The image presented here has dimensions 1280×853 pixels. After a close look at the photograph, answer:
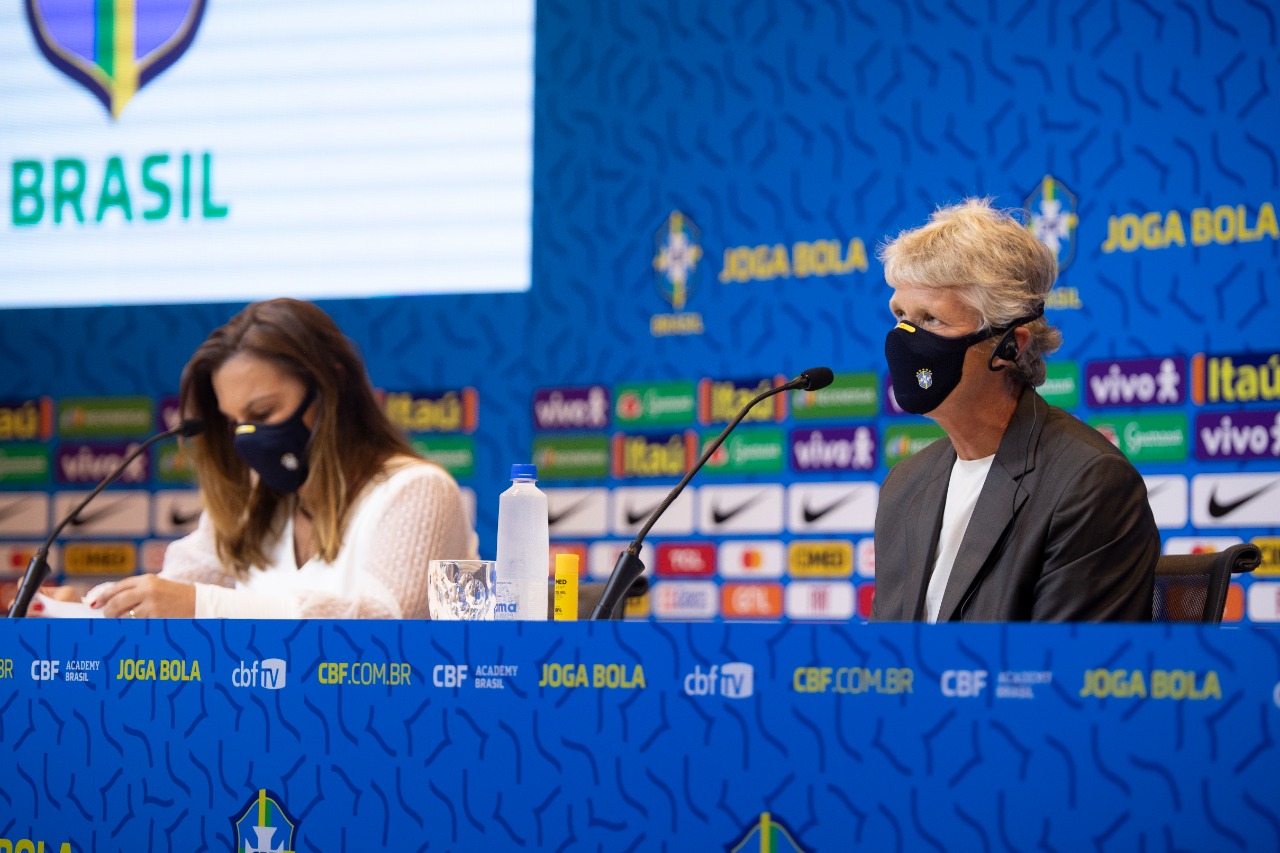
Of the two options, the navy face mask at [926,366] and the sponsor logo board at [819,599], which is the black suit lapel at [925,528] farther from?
the sponsor logo board at [819,599]

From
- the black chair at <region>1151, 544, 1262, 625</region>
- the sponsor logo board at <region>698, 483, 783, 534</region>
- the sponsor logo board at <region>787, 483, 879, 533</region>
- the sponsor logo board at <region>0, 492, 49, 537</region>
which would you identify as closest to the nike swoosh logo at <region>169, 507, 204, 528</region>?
Answer: the sponsor logo board at <region>0, 492, 49, 537</region>

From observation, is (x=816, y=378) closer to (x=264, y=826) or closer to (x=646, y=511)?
(x=264, y=826)

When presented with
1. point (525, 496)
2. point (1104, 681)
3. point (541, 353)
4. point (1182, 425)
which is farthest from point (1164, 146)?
point (1104, 681)

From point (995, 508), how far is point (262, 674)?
1196mm

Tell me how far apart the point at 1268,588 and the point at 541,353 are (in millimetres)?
2373

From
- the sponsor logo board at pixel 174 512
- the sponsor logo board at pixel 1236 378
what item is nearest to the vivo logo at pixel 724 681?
the sponsor logo board at pixel 1236 378

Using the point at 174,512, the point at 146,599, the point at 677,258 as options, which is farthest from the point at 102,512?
the point at 146,599

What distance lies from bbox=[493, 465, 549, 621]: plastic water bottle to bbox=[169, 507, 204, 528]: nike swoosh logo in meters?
3.23

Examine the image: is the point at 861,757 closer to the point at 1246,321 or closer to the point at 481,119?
the point at 1246,321

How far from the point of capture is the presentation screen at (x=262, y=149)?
16.1 feet

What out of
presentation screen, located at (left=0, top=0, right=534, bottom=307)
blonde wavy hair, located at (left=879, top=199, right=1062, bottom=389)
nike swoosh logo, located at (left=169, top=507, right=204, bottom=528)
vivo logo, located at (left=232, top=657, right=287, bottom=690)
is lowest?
vivo logo, located at (left=232, top=657, right=287, bottom=690)

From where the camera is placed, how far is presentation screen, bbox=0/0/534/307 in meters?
4.92

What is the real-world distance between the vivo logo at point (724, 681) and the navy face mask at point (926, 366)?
0.94m

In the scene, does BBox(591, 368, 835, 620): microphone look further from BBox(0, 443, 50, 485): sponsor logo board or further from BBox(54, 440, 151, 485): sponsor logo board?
BBox(0, 443, 50, 485): sponsor logo board
